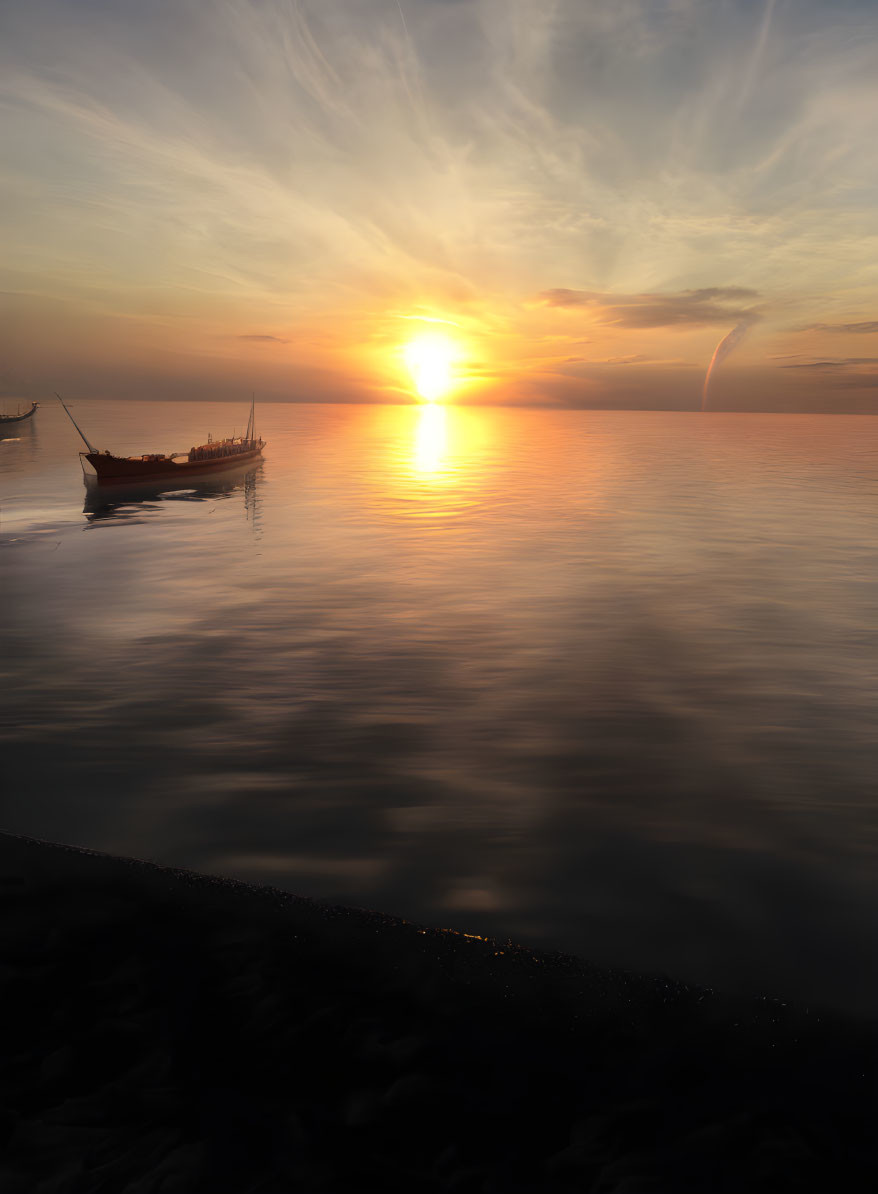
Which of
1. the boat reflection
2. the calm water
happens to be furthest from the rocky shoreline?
the boat reflection

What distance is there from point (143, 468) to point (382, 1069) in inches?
2608

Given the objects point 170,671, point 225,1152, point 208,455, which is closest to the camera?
point 225,1152

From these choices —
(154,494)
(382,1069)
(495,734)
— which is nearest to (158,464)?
(154,494)

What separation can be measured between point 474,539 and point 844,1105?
3542 cm

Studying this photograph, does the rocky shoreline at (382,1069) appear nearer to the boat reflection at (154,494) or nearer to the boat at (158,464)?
the boat reflection at (154,494)

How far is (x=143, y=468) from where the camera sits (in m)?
64.2

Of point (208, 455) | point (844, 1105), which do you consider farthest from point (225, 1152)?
point (208, 455)

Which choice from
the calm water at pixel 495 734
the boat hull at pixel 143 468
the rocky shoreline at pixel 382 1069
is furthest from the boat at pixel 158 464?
the rocky shoreline at pixel 382 1069

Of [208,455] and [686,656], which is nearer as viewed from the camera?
[686,656]

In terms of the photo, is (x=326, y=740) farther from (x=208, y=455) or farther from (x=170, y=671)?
(x=208, y=455)

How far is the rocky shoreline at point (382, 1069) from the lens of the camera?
5.06 m

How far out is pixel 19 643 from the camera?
765 inches

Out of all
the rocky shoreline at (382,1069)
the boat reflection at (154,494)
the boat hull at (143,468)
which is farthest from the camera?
the boat hull at (143,468)

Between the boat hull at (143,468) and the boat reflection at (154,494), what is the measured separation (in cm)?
55
